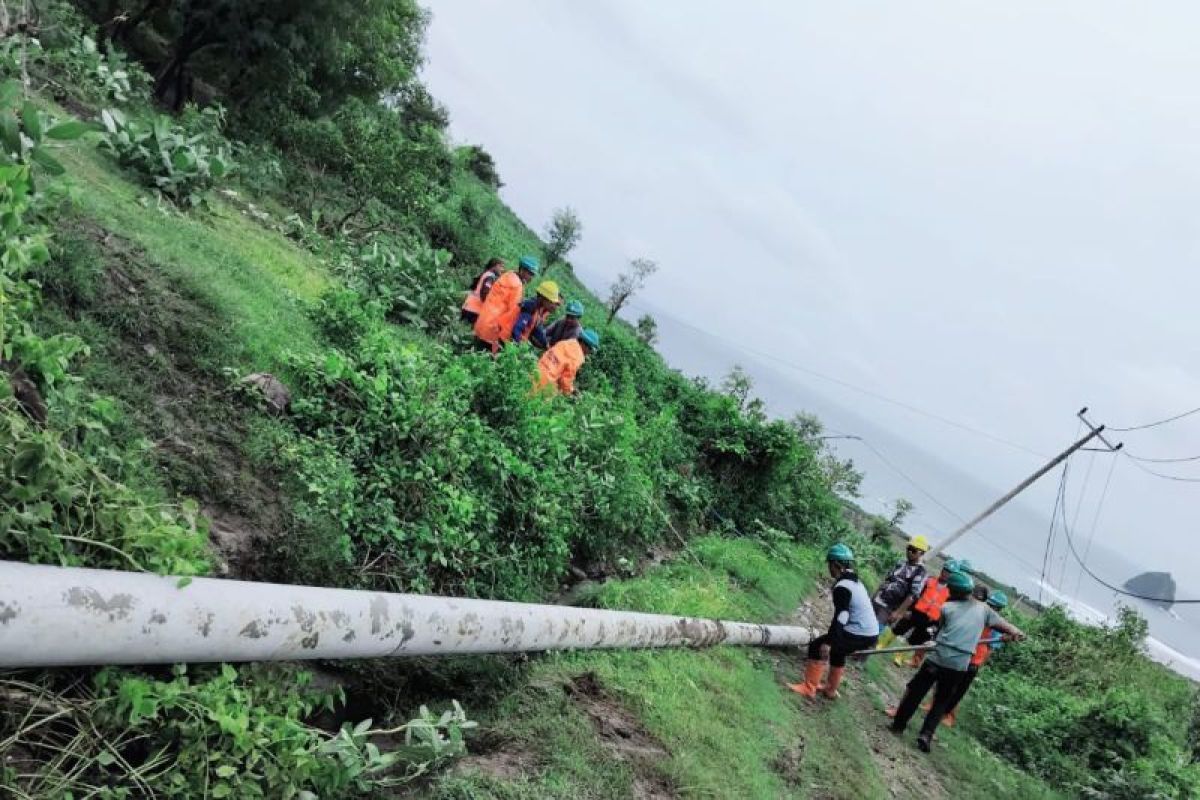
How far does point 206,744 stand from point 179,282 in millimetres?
4201

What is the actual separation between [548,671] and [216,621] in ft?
9.56

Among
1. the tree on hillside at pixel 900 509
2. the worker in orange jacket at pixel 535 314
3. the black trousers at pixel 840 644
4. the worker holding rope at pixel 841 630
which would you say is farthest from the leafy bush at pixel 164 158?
the tree on hillside at pixel 900 509

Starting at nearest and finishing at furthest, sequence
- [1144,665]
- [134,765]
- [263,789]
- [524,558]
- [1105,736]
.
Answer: [134,765]
[263,789]
[524,558]
[1105,736]
[1144,665]

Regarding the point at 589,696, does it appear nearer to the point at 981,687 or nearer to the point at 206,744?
the point at 206,744

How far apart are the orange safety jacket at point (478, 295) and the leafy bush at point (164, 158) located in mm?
3306

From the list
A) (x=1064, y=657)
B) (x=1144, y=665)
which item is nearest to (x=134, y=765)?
(x=1064, y=657)

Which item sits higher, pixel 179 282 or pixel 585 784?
pixel 179 282

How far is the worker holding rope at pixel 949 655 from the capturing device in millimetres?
8516

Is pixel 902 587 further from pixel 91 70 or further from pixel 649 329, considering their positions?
pixel 649 329

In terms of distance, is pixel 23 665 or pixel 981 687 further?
pixel 981 687

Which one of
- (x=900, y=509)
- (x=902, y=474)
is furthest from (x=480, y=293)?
(x=902, y=474)

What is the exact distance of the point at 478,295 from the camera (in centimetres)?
1084

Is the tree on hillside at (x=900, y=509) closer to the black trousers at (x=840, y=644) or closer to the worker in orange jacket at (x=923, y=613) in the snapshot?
the worker in orange jacket at (x=923, y=613)

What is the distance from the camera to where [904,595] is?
38.5 ft
